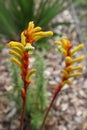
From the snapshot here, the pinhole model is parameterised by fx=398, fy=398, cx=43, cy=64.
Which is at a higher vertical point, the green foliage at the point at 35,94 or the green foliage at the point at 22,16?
the green foliage at the point at 22,16

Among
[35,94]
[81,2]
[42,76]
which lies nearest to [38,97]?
[35,94]

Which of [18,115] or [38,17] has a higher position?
[38,17]

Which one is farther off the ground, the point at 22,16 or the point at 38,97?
the point at 22,16

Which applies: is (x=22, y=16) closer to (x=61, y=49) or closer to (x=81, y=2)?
(x=81, y=2)

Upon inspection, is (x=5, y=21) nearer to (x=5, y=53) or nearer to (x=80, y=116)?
(x=5, y=53)

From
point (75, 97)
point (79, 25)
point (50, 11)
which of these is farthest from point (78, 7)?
point (75, 97)

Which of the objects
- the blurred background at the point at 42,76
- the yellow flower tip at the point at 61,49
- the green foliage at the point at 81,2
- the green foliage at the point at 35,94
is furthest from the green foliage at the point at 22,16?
the yellow flower tip at the point at 61,49

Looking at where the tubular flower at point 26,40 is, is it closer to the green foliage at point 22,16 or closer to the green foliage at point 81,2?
the green foliage at point 22,16
